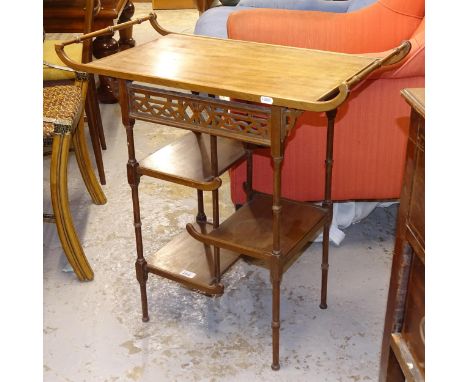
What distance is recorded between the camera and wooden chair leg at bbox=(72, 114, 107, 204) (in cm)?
297

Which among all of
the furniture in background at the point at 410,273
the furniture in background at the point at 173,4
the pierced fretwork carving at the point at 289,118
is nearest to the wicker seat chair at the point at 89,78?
the pierced fretwork carving at the point at 289,118

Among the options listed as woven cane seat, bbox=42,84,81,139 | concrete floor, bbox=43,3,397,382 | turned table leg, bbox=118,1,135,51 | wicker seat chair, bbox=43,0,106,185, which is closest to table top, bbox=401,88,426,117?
concrete floor, bbox=43,3,397,382

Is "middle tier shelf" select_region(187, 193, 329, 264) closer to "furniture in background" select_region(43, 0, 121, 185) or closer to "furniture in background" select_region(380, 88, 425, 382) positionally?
"furniture in background" select_region(380, 88, 425, 382)

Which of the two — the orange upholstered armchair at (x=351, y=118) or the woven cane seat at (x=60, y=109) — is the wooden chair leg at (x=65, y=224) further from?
the orange upholstered armchair at (x=351, y=118)

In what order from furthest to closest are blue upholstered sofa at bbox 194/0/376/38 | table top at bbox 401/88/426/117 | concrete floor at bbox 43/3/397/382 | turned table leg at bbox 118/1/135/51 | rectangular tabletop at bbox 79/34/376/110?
turned table leg at bbox 118/1/135/51 → blue upholstered sofa at bbox 194/0/376/38 → concrete floor at bbox 43/3/397/382 → rectangular tabletop at bbox 79/34/376/110 → table top at bbox 401/88/426/117

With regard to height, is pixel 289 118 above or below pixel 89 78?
above

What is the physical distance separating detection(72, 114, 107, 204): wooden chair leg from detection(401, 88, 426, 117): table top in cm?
192

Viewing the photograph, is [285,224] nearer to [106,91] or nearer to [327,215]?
[327,215]

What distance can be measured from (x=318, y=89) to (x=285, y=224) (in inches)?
23.3

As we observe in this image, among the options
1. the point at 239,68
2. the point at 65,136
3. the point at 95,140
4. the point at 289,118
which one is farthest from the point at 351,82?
the point at 95,140

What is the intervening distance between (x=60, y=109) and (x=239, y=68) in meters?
0.98

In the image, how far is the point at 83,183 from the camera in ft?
10.9

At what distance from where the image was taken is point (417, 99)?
50.9 inches

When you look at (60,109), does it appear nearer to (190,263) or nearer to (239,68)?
(190,263)
